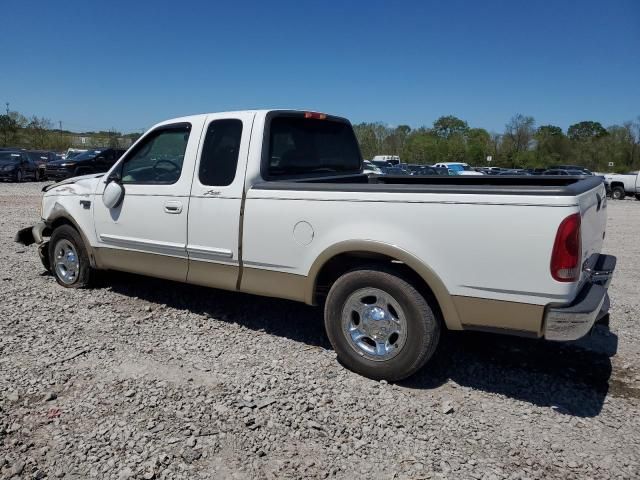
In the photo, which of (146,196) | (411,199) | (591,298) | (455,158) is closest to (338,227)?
(411,199)

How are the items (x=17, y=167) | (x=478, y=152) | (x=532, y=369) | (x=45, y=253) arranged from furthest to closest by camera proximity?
(x=478, y=152) < (x=17, y=167) < (x=45, y=253) < (x=532, y=369)

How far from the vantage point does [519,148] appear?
227 feet

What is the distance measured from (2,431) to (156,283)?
3.28 meters

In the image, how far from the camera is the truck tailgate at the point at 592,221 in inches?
123

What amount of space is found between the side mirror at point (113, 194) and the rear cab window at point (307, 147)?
168 cm

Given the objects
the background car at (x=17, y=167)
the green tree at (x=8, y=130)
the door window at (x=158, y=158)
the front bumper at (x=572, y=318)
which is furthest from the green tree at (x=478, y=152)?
the front bumper at (x=572, y=318)

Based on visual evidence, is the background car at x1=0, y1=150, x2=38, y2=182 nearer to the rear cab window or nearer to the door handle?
the door handle

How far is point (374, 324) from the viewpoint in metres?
3.71

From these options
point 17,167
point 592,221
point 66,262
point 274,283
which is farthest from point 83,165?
point 592,221

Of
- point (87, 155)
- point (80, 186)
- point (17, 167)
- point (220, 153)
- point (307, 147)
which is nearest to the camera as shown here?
point (220, 153)

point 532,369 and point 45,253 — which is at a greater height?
point 45,253

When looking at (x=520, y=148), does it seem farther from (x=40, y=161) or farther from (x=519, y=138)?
(x=40, y=161)

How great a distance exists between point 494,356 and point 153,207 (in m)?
3.34

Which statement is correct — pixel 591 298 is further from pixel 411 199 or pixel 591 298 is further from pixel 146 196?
pixel 146 196
